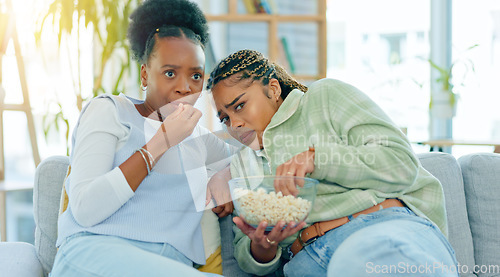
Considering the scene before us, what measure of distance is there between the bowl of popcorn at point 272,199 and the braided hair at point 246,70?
0.34 m

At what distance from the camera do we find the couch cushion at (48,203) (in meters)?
1.44

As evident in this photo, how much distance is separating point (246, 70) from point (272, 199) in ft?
1.38

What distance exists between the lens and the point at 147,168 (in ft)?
4.06

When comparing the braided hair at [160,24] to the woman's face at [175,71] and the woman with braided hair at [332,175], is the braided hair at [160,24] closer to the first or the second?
the woman's face at [175,71]

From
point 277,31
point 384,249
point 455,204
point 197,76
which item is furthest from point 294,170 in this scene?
point 277,31

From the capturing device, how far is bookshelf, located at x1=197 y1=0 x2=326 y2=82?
3.56 meters

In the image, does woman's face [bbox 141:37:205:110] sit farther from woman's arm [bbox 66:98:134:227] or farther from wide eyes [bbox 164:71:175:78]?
woman's arm [bbox 66:98:134:227]

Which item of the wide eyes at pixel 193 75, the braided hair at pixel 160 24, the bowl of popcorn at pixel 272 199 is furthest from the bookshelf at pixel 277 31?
the bowl of popcorn at pixel 272 199

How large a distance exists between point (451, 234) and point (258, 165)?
0.65 metres

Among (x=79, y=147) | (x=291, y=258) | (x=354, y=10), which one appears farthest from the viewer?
(x=354, y=10)

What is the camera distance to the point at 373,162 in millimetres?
1194

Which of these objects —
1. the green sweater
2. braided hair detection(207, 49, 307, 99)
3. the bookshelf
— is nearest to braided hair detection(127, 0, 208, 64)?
braided hair detection(207, 49, 307, 99)

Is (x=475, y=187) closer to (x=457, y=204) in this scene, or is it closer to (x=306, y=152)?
(x=457, y=204)

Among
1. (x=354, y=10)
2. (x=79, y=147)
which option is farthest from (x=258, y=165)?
(x=354, y=10)
